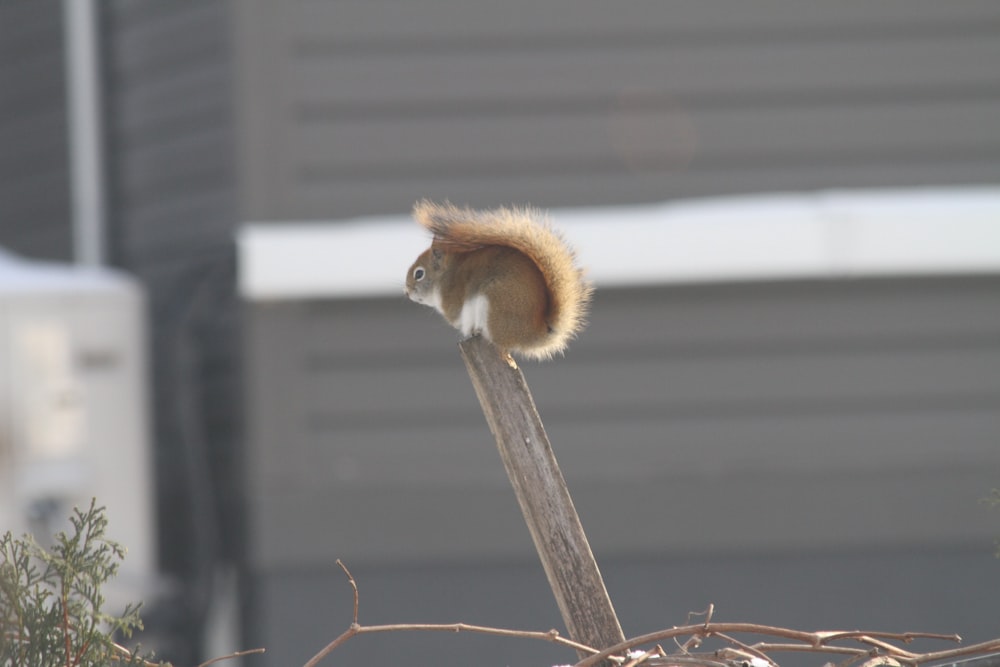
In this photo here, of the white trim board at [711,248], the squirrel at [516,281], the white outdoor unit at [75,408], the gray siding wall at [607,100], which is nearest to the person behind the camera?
the squirrel at [516,281]

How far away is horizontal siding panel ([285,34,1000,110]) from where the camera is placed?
9.50 feet

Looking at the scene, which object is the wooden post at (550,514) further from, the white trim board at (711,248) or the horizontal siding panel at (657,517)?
the horizontal siding panel at (657,517)

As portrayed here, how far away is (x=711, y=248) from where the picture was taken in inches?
110

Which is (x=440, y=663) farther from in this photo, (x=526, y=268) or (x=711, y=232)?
(x=526, y=268)

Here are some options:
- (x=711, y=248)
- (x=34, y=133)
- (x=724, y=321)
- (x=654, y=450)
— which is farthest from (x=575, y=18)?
(x=34, y=133)

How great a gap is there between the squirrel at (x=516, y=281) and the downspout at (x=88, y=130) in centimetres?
353

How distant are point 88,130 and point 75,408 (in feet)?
4.42

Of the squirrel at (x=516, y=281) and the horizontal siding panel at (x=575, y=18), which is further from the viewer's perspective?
the horizontal siding panel at (x=575, y=18)

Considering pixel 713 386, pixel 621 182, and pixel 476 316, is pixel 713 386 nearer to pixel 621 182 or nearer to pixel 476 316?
pixel 621 182

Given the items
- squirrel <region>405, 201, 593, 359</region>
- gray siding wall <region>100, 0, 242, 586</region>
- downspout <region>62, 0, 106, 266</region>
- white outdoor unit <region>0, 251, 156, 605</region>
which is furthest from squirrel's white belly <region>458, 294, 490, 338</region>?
downspout <region>62, 0, 106, 266</region>

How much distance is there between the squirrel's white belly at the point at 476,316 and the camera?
92cm

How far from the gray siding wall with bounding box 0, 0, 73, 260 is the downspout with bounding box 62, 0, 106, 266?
412 millimetres

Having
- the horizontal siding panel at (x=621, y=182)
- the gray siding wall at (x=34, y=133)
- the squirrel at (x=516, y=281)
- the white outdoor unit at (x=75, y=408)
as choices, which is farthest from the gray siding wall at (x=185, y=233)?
the squirrel at (x=516, y=281)

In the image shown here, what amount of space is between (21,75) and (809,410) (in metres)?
3.47
